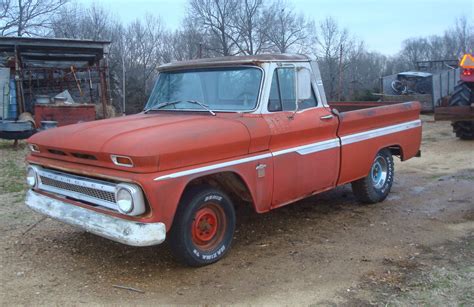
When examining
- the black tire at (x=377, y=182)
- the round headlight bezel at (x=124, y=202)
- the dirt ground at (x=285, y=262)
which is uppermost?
the round headlight bezel at (x=124, y=202)

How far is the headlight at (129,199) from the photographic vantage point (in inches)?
152

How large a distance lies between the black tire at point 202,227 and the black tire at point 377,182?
2498 mm

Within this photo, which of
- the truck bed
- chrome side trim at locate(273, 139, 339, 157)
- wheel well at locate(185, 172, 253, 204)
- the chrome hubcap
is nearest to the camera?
wheel well at locate(185, 172, 253, 204)

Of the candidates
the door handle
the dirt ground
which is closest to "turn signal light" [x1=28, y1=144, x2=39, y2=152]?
the dirt ground

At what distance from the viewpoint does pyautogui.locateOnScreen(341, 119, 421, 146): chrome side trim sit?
5.91 metres

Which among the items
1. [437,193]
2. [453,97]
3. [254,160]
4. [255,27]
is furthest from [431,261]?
[255,27]

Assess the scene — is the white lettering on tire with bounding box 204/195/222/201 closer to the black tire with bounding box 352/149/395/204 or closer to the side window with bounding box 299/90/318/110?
the side window with bounding box 299/90/318/110

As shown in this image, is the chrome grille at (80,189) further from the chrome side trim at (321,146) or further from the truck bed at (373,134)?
the truck bed at (373,134)

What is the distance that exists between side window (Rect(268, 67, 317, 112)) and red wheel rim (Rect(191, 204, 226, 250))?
1.20 metres

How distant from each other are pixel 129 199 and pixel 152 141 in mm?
484

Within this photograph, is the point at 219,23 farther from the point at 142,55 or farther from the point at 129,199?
the point at 129,199

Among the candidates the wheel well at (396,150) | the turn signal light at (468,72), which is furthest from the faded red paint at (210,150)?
the turn signal light at (468,72)

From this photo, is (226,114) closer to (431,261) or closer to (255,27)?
(431,261)

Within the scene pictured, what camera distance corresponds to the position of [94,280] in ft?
13.9
